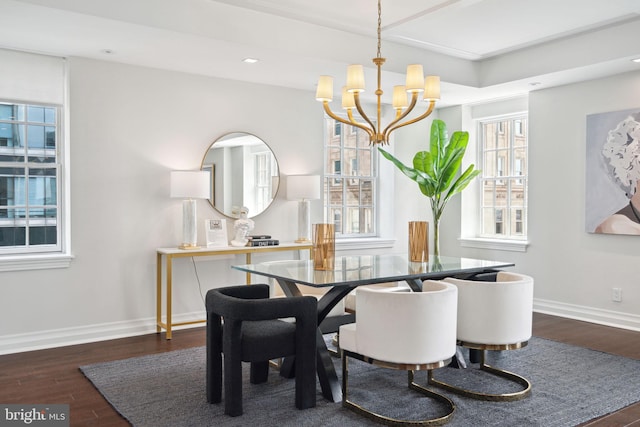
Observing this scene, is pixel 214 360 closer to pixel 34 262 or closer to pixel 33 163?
pixel 34 262

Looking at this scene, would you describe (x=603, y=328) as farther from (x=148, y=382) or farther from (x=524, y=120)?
(x=148, y=382)

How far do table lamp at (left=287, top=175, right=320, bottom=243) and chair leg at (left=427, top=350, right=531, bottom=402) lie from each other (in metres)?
2.45

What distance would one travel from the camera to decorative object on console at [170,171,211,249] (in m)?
4.96

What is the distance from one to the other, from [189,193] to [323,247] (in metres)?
1.74

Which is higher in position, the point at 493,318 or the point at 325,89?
the point at 325,89

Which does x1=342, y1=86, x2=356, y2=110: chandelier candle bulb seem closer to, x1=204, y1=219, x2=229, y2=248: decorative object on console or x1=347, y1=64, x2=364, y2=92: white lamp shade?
x1=347, y1=64, x2=364, y2=92: white lamp shade

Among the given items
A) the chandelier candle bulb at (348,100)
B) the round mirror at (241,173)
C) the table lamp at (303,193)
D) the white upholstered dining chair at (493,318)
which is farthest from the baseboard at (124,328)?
the chandelier candle bulb at (348,100)

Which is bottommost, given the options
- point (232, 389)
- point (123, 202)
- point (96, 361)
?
point (96, 361)

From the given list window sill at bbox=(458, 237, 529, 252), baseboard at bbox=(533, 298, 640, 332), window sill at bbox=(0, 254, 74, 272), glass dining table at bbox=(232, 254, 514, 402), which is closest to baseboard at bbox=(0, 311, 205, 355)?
window sill at bbox=(0, 254, 74, 272)

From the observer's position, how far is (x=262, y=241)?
5.44 metres

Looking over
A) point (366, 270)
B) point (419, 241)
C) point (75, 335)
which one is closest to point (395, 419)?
point (366, 270)

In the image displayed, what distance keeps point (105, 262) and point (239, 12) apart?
2386 millimetres

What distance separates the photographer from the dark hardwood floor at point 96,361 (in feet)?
10.4

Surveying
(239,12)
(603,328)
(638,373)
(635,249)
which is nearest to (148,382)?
(239,12)
